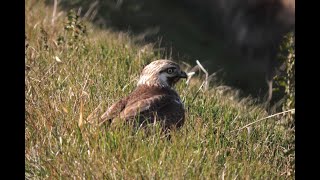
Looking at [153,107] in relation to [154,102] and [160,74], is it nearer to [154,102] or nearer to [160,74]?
[154,102]

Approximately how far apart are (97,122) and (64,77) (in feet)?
5.18

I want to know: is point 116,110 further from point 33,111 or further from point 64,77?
point 64,77

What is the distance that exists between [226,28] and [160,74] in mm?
10749

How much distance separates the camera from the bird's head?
6.72 meters

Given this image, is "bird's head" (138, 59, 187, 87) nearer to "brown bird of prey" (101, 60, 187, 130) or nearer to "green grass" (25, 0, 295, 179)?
"brown bird of prey" (101, 60, 187, 130)

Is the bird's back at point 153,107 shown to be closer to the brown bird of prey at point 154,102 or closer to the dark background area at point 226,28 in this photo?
the brown bird of prey at point 154,102

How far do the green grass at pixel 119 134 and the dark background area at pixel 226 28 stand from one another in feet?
23.8

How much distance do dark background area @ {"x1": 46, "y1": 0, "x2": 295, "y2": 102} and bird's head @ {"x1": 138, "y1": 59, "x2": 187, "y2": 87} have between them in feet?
27.4

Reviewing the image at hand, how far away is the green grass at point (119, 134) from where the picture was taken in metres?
5.41

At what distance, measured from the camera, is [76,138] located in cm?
573

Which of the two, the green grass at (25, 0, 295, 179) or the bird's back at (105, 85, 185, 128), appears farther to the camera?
the bird's back at (105, 85, 185, 128)

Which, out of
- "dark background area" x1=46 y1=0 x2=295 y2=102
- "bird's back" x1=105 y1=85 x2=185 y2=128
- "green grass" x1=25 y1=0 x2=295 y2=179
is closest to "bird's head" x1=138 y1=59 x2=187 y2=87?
"bird's back" x1=105 y1=85 x2=185 y2=128

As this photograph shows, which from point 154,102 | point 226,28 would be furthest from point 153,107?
point 226,28

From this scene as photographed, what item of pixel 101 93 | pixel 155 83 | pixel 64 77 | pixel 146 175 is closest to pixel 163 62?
pixel 155 83
